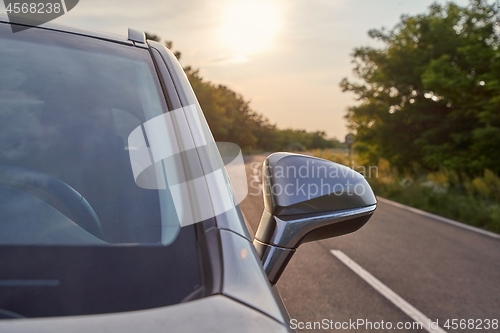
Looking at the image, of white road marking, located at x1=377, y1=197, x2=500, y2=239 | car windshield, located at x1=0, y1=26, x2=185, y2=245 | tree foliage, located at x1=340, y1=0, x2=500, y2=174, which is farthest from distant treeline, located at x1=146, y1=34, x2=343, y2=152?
car windshield, located at x1=0, y1=26, x2=185, y2=245

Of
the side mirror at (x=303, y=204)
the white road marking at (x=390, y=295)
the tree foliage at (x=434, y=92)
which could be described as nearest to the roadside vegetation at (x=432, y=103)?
the tree foliage at (x=434, y=92)

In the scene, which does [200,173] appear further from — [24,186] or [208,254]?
[24,186]

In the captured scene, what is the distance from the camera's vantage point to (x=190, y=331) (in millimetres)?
759

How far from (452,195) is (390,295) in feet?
28.2

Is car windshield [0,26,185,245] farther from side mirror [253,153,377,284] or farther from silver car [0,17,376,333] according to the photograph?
side mirror [253,153,377,284]

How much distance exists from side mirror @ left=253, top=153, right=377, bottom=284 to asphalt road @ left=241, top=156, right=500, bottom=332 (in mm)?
2494

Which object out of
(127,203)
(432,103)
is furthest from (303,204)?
(432,103)

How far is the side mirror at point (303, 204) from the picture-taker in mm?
1266

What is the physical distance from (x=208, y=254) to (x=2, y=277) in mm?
374

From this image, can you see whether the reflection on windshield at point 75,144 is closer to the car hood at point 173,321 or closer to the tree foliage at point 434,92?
the car hood at point 173,321

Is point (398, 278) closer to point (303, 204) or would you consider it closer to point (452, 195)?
point (303, 204)

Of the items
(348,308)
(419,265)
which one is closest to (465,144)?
(419,265)

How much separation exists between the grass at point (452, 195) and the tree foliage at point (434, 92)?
148 inches

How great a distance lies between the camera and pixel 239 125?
103 metres
